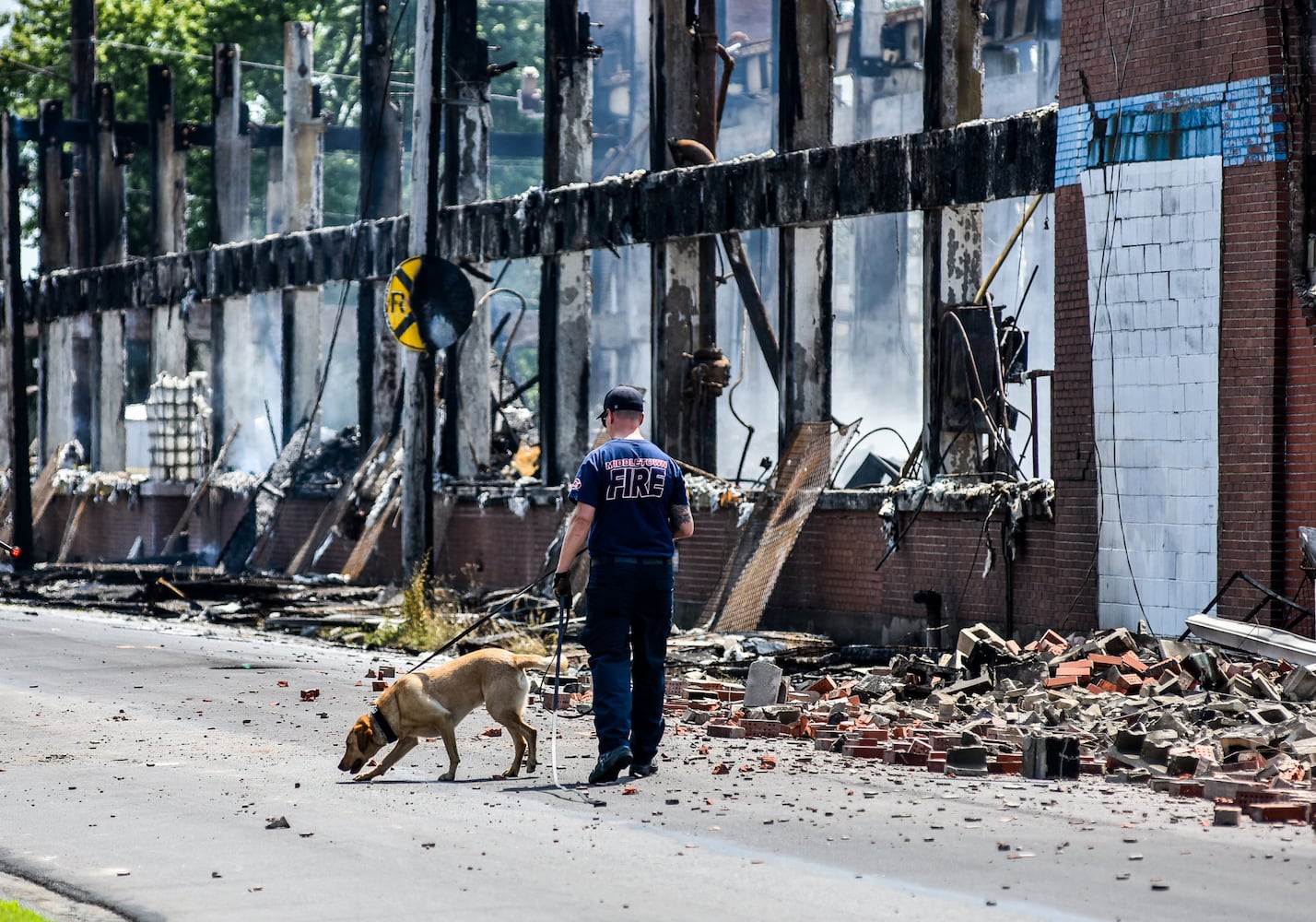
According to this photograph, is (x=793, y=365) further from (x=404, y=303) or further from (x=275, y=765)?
(x=275, y=765)

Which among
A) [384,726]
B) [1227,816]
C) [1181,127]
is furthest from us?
[1181,127]

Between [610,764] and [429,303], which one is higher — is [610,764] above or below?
below

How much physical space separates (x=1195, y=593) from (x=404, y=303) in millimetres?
8999

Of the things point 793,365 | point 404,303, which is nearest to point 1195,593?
point 793,365

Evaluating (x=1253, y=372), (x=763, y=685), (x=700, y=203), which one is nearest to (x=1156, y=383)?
(x=1253, y=372)

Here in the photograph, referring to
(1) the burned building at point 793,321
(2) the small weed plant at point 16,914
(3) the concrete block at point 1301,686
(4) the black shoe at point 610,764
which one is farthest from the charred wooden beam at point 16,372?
(2) the small weed plant at point 16,914

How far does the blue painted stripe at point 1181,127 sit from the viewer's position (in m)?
14.3

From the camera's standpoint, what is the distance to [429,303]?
2045 centimetres

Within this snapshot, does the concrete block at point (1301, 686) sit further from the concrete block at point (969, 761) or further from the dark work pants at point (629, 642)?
the dark work pants at point (629, 642)

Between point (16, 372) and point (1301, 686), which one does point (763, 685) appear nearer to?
point (1301, 686)

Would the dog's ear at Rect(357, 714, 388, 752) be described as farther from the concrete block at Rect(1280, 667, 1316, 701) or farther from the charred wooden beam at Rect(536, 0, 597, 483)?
the charred wooden beam at Rect(536, 0, 597, 483)

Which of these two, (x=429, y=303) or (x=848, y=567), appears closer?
(x=848, y=567)

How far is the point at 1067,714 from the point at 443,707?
3.97 metres

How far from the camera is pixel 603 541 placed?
397 inches
